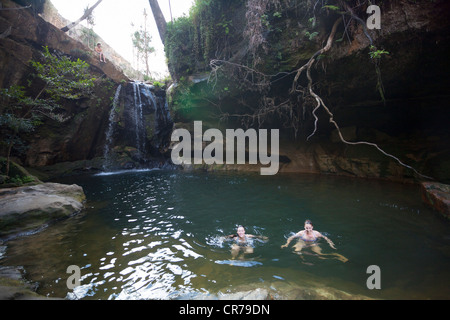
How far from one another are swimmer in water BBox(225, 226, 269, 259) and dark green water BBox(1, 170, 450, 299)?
0.53 ft

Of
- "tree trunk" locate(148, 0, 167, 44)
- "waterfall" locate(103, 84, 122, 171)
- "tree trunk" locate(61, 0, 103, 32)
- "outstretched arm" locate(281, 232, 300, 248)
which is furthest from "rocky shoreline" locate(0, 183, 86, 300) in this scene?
"tree trunk" locate(61, 0, 103, 32)

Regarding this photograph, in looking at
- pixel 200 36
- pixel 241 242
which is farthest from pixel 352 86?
pixel 200 36

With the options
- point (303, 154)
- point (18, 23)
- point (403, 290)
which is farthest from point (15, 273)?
point (18, 23)

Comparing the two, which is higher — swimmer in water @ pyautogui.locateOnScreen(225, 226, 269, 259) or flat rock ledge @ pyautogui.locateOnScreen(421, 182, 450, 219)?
flat rock ledge @ pyautogui.locateOnScreen(421, 182, 450, 219)

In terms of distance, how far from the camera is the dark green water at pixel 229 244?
3.67m

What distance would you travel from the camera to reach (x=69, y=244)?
17.5 ft

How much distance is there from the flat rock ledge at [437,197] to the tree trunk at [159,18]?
17.6 m

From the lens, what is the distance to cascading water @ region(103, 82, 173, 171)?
1872 centimetres

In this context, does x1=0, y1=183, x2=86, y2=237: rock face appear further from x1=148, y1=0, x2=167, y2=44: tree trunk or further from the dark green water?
x1=148, y1=0, x2=167, y2=44: tree trunk

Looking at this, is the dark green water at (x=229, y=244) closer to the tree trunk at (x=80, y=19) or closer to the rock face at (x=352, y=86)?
the rock face at (x=352, y=86)

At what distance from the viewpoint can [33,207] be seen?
22.1 ft

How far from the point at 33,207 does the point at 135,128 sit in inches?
527

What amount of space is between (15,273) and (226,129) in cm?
1342

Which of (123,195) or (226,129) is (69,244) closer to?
(123,195)
